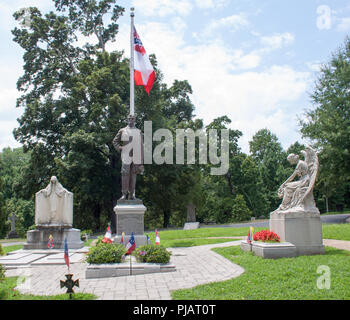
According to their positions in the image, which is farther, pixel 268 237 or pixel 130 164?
pixel 130 164

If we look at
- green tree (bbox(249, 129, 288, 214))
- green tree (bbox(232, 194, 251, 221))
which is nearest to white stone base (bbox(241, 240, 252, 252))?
green tree (bbox(232, 194, 251, 221))

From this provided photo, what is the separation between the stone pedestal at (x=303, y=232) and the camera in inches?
372

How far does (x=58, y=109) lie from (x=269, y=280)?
2364cm

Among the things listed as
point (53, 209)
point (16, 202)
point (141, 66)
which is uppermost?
point (141, 66)

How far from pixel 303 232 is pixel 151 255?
4.62 meters

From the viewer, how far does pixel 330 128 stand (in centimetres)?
2277

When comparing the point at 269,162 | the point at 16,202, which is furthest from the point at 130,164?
the point at 269,162

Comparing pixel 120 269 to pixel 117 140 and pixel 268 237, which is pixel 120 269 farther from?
pixel 117 140

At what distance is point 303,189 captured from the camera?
9828 mm

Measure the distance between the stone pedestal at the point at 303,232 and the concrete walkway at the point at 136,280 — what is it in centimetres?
Answer: 211

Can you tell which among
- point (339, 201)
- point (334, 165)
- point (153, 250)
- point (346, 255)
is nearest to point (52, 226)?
point (153, 250)

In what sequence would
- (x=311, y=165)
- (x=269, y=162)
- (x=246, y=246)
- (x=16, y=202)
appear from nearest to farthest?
(x=311, y=165), (x=246, y=246), (x=16, y=202), (x=269, y=162)
